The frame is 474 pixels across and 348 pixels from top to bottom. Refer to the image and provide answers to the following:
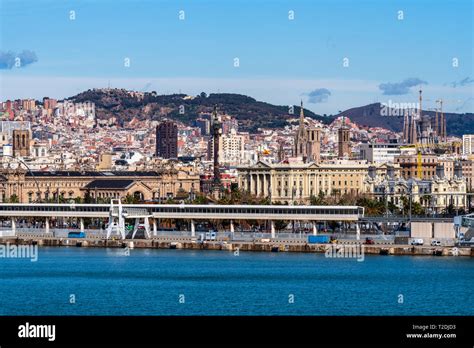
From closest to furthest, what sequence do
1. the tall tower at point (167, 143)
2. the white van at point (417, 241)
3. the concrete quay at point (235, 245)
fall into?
the concrete quay at point (235, 245), the white van at point (417, 241), the tall tower at point (167, 143)

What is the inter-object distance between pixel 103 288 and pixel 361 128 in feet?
526

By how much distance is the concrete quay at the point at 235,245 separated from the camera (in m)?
48.5

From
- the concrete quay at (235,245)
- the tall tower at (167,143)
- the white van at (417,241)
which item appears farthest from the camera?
the tall tower at (167,143)

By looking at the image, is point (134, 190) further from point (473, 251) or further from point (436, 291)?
point (436, 291)

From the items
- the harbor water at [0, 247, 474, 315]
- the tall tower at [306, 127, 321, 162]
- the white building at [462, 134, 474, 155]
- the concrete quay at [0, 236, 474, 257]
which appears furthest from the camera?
the white building at [462, 134, 474, 155]

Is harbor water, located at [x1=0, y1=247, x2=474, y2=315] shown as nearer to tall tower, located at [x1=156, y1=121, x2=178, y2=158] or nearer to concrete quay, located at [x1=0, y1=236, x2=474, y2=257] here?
concrete quay, located at [x1=0, y1=236, x2=474, y2=257]

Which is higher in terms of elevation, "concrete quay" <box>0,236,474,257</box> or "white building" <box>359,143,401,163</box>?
"white building" <box>359,143,401,163</box>

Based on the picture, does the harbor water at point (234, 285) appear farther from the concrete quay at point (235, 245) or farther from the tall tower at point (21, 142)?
the tall tower at point (21, 142)

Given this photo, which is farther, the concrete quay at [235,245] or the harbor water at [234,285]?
the concrete quay at [235,245]

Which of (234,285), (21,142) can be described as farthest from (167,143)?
(234,285)

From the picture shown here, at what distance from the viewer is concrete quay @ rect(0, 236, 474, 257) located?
48531mm

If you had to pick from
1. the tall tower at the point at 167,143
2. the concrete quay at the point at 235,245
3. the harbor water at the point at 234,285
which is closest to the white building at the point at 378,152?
the tall tower at the point at 167,143

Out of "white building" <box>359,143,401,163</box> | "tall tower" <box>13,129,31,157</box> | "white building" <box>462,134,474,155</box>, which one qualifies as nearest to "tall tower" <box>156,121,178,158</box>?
"tall tower" <box>13,129,31,157</box>

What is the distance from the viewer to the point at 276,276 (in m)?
38.8
